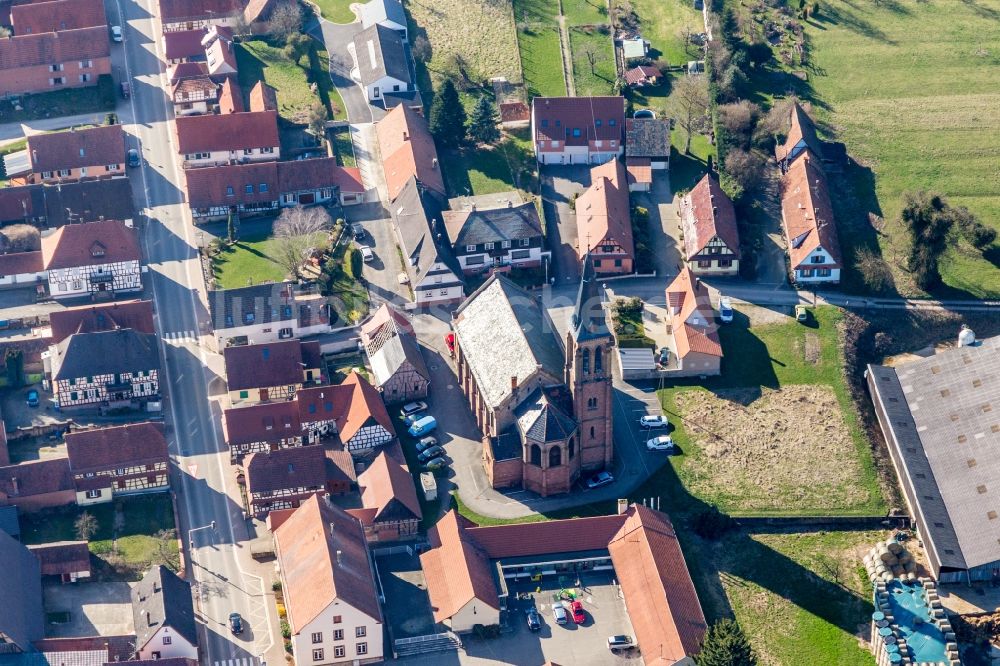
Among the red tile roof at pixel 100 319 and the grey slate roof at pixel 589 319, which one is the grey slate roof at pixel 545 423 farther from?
the red tile roof at pixel 100 319

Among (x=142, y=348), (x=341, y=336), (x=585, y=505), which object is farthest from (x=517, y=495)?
(x=142, y=348)

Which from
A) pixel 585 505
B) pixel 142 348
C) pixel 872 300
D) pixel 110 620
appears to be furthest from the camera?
pixel 872 300

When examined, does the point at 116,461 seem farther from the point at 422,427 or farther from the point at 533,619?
the point at 533,619

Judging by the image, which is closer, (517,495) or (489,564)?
(489,564)

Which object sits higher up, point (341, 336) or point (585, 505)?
point (341, 336)

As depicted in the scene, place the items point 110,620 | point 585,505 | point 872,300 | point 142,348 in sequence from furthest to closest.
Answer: point 872,300
point 142,348
point 585,505
point 110,620

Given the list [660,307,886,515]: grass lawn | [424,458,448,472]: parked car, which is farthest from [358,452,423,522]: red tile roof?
[660,307,886,515]: grass lawn

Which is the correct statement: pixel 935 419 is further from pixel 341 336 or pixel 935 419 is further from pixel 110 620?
pixel 110 620
